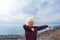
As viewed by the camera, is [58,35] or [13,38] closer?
[58,35]

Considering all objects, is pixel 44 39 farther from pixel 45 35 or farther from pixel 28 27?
pixel 28 27

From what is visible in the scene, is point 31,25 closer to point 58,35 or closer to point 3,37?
point 58,35

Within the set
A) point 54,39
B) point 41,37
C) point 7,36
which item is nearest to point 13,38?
point 7,36

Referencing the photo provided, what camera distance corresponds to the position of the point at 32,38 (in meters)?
→ 4.09

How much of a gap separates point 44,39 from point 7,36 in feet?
9.78

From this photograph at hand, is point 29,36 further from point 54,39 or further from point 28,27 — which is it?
point 54,39

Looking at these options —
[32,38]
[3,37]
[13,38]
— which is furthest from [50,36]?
[32,38]

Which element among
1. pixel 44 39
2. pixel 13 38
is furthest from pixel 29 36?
pixel 13 38

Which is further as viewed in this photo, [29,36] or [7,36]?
[7,36]

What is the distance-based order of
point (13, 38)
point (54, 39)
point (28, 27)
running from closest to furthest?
1. point (28, 27)
2. point (54, 39)
3. point (13, 38)

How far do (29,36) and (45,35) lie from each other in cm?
545

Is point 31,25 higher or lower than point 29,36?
higher

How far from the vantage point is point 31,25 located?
13.4ft

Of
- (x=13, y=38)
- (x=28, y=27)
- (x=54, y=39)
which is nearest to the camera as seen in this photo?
(x=28, y=27)
